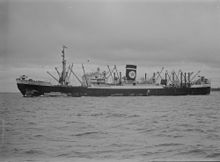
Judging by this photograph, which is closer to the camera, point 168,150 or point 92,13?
point 168,150

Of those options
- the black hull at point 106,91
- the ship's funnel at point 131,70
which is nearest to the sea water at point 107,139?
the ship's funnel at point 131,70

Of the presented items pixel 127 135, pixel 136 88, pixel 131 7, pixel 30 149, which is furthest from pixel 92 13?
pixel 136 88

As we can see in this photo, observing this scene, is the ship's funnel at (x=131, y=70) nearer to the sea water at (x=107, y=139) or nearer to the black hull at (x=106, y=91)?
the sea water at (x=107, y=139)

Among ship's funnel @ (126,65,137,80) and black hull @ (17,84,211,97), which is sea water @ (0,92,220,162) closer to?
ship's funnel @ (126,65,137,80)

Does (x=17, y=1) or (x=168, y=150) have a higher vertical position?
(x=17, y=1)

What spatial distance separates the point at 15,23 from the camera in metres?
3.79

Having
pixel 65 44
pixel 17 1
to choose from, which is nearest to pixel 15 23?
pixel 17 1

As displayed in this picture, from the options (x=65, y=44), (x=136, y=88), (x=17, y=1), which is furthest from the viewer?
(x=136, y=88)

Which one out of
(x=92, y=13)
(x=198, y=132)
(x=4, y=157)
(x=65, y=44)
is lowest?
(x=4, y=157)

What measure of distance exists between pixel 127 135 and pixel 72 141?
72 centimetres

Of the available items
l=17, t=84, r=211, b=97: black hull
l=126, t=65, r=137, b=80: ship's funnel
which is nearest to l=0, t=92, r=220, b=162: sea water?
l=126, t=65, r=137, b=80: ship's funnel

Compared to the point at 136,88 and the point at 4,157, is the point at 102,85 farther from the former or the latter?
the point at 4,157

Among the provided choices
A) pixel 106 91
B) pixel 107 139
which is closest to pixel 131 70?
pixel 107 139

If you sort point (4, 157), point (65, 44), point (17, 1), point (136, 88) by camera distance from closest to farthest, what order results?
point (4, 157) < point (17, 1) < point (65, 44) < point (136, 88)
